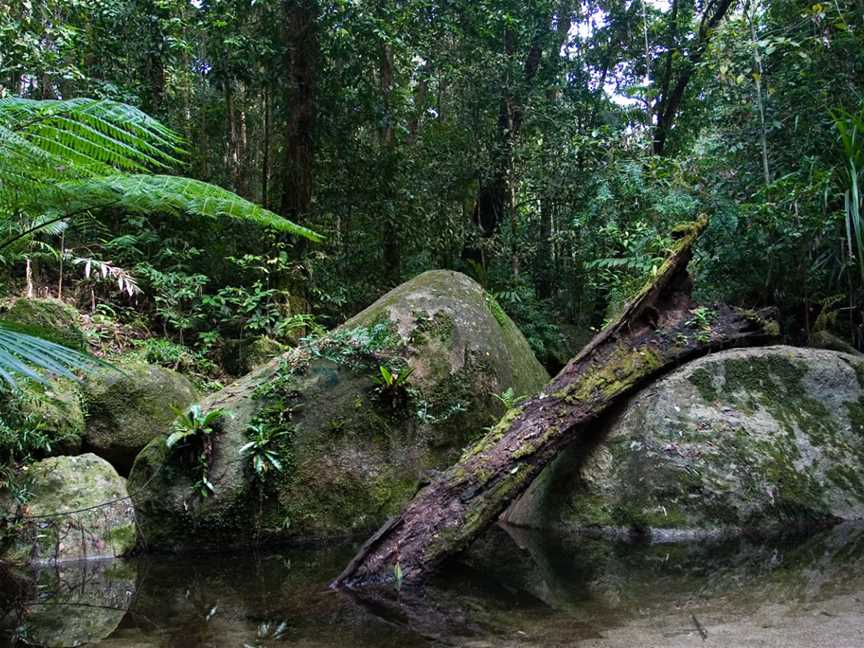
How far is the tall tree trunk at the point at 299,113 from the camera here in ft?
29.1

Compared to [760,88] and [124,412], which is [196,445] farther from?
[760,88]

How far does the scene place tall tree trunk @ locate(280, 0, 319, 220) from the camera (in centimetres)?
887

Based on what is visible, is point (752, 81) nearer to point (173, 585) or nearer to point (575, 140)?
point (575, 140)

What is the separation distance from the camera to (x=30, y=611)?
2.98 meters

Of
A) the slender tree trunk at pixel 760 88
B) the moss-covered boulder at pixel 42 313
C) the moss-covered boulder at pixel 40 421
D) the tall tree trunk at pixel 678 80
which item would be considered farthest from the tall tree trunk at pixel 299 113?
the slender tree trunk at pixel 760 88

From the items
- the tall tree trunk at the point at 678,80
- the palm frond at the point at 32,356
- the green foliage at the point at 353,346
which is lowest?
the green foliage at the point at 353,346

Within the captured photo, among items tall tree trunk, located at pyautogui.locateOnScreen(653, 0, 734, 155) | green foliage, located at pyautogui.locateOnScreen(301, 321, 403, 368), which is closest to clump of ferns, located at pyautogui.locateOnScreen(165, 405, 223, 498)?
green foliage, located at pyautogui.locateOnScreen(301, 321, 403, 368)

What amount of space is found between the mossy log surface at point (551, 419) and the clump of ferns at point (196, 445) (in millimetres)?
1634

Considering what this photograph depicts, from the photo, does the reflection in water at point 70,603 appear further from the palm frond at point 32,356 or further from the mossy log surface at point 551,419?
the palm frond at point 32,356

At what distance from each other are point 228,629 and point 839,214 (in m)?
5.87

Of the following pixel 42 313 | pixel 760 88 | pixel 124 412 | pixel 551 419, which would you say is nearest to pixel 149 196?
pixel 551 419

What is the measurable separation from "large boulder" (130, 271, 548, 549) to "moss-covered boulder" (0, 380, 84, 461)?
30.7 inches

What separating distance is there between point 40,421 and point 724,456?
485 centimetres

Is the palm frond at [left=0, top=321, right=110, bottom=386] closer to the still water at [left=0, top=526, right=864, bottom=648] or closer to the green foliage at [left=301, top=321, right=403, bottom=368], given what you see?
the still water at [left=0, top=526, right=864, bottom=648]
